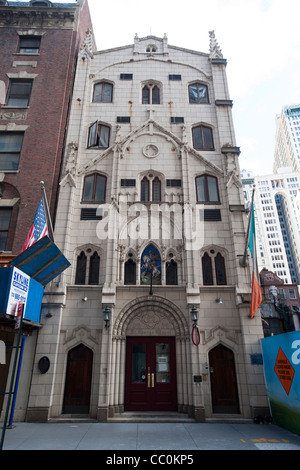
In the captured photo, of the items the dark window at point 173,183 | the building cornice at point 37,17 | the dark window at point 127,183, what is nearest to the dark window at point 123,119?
the dark window at point 127,183

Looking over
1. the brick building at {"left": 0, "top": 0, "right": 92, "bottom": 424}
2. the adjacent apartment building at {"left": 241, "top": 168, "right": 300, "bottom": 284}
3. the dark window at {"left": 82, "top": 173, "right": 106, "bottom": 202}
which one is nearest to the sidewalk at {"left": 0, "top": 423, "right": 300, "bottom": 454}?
the brick building at {"left": 0, "top": 0, "right": 92, "bottom": 424}

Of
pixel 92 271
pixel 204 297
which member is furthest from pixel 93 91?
pixel 204 297

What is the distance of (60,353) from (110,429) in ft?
13.8

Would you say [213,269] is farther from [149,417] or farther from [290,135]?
[290,135]

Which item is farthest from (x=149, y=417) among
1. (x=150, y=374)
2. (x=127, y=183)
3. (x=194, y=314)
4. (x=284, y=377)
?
(x=127, y=183)

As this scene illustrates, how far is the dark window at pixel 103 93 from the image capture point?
20.0 meters

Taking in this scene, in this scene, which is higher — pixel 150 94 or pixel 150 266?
pixel 150 94

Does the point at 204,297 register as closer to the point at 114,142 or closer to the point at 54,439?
→ the point at 54,439

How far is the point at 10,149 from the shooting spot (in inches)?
691

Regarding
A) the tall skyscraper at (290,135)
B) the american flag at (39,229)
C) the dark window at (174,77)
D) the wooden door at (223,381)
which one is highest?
the tall skyscraper at (290,135)

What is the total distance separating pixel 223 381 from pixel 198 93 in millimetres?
18870

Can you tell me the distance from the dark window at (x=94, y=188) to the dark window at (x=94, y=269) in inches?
142

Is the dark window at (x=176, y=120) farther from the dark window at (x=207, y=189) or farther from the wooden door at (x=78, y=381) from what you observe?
the wooden door at (x=78, y=381)

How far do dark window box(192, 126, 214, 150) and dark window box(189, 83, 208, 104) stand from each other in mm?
2392
